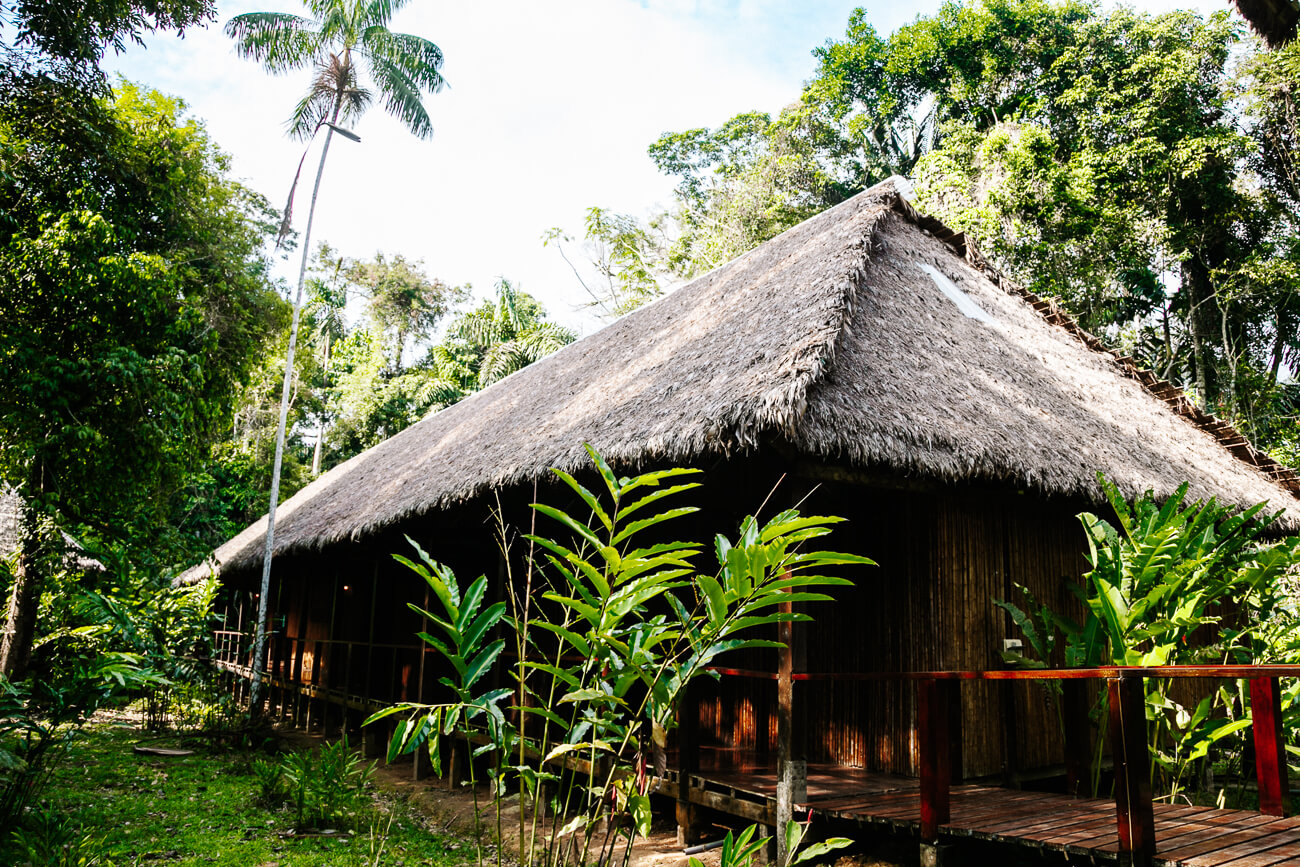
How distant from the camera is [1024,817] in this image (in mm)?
3115

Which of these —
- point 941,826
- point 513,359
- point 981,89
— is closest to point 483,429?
point 941,826

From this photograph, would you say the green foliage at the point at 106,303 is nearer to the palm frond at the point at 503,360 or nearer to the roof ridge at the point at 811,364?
the roof ridge at the point at 811,364

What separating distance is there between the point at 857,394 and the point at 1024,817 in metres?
1.84

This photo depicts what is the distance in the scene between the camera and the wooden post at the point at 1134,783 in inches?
94.3

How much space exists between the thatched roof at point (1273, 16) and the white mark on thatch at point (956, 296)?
7.79 feet

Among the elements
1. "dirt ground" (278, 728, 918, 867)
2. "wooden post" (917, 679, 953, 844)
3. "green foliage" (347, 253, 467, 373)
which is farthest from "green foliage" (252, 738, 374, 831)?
"green foliage" (347, 253, 467, 373)

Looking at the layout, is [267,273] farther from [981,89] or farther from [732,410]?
[981,89]

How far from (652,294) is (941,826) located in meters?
17.5

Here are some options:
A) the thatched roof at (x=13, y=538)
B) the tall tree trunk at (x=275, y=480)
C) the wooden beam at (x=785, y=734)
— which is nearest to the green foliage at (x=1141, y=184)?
the tall tree trunk at (x=275, y=480)

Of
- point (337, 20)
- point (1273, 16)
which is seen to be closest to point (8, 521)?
point (337, 20)

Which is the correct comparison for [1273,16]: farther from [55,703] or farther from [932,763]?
[55,703]

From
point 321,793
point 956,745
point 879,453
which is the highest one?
point 879,453

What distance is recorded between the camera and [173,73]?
9016 millimetres

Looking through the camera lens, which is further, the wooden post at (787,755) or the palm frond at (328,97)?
the palm frond at (328,97)
